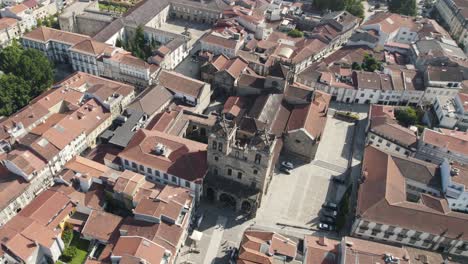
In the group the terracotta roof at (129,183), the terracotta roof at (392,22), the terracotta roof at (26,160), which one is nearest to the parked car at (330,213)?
the terracotta roof at (129,183)

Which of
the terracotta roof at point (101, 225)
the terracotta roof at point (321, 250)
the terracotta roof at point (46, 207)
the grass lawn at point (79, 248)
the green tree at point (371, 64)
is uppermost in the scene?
the green tree at point (371, 64)

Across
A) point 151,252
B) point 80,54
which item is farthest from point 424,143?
point 80,54

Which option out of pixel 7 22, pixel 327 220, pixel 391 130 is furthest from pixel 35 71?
→ pixel 391 130

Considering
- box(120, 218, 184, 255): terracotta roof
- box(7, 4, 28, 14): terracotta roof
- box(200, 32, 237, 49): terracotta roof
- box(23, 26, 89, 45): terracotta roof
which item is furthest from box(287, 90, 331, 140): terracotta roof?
box(7, 4, 28, 14): terracotta roof

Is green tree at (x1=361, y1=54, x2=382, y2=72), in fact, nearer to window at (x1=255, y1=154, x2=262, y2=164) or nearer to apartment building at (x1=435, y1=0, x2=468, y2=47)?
apartment building at (x1=435, y1=0, x2=468, y2=47)

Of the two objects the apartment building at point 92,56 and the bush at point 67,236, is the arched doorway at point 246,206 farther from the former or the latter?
the apartment building at point 92,56

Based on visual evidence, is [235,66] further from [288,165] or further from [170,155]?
[170,155]

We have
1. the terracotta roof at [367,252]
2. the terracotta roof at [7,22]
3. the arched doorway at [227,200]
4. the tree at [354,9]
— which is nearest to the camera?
the terracotta roof at [367,252]
